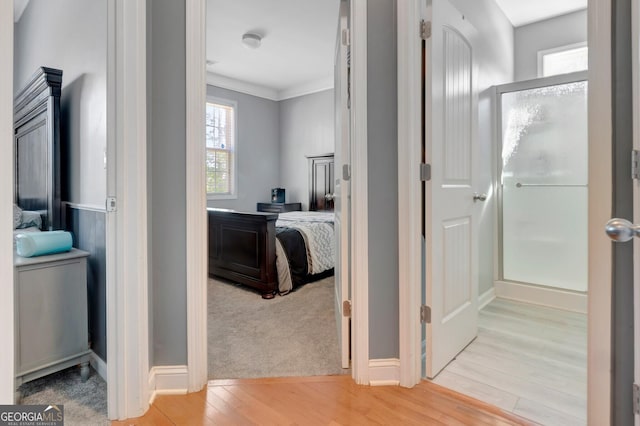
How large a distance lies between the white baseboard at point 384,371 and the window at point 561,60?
3.56m

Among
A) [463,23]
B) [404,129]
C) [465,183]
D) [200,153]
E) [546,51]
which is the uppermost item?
[546,51]

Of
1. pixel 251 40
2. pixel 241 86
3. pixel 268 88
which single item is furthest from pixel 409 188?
pixel 268 88

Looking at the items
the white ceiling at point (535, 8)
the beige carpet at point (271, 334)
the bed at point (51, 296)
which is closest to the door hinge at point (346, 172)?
the beige carpet at point (271, 334)

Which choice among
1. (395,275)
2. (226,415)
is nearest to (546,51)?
(395,275)

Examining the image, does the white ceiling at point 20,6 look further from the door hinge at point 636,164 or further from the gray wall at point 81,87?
the door hinge at point 636,164

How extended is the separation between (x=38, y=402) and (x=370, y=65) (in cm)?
224

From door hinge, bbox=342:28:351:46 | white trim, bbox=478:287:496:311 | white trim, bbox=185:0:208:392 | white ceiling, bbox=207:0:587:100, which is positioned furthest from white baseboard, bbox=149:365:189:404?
white ceiling, bbox=207:0:587:100

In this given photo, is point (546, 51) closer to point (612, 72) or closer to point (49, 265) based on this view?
point (612, 72)

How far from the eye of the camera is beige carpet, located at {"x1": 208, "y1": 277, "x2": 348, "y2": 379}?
185 centimetres

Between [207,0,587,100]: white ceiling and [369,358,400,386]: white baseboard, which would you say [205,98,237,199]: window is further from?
[369,358,400,386]: white baseboard

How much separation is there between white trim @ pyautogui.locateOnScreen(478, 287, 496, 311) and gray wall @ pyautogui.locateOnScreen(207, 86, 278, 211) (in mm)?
4287

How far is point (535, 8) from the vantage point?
3256 millimetres

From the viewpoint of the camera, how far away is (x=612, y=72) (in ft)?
3.54

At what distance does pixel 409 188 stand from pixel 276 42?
11.6ft
